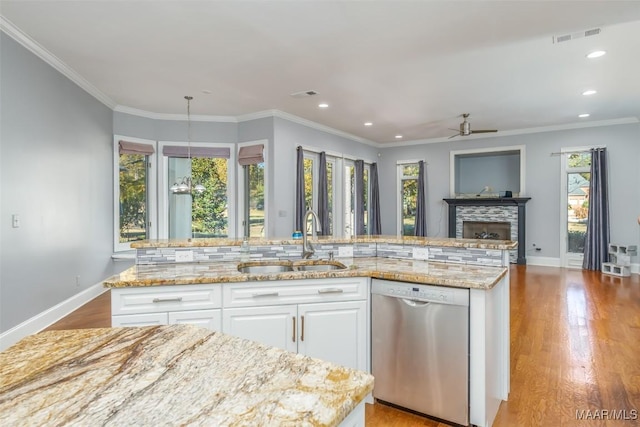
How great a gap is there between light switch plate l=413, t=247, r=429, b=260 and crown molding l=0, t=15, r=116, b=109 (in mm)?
3937

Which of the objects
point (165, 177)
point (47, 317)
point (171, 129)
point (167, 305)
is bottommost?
point (47, 317)

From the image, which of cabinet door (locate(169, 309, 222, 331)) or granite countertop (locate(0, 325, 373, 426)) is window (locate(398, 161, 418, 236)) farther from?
granite countertop (locate(0, 325, 373, 426))

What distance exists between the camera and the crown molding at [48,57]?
124 inches

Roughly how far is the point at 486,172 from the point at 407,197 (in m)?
1.91

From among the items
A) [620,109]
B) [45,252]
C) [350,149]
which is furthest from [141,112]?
[620,109]

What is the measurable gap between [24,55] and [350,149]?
565 cm

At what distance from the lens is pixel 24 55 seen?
3430 mm

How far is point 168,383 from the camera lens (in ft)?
2.65

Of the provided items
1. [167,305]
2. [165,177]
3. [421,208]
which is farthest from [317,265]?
[421,208]

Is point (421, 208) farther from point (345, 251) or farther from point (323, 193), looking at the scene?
point (345, 251)

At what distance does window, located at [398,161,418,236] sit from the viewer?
28.7 ft

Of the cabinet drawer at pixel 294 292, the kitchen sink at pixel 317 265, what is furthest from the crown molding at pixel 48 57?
the kitchen sink at pixel 317 265

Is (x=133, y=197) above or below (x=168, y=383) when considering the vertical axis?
above

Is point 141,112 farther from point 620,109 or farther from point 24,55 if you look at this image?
point 620,109
